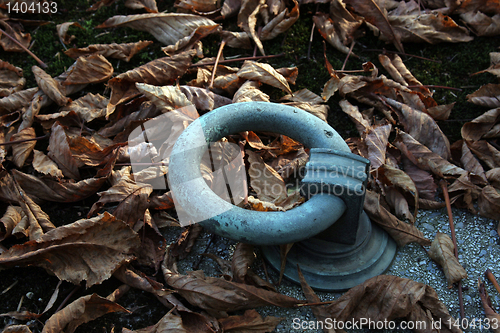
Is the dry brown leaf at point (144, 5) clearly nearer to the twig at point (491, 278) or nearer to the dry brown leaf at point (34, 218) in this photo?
the dry brown leaf at point (34, 218)

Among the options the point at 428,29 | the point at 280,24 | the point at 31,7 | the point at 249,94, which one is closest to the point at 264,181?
the point at 249,94

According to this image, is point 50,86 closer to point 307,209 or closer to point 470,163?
point 307,209

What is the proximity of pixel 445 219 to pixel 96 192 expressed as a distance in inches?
78.3

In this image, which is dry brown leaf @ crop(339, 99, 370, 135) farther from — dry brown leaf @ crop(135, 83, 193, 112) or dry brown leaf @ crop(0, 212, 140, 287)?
dry brown leaf @ crop(0, 212, 140, 287)

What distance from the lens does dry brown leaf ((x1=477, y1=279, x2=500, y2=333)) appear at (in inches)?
69.1

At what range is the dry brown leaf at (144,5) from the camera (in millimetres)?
3184

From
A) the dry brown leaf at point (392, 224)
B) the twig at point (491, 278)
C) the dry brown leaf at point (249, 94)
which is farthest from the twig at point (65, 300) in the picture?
the twig at point (491, 278)

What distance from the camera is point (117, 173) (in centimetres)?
228

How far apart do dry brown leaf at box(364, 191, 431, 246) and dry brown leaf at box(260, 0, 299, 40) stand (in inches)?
61.2

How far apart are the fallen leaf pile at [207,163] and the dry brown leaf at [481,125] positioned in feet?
0.04

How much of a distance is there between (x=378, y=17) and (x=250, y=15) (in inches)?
38.4

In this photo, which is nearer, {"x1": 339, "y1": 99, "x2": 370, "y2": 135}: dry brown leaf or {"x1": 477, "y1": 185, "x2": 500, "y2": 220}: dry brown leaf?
{"x1": 477, "y1": 185, "x2": 500, "y2": 220}: dry brown leaf

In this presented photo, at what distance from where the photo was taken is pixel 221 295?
70.0 inches

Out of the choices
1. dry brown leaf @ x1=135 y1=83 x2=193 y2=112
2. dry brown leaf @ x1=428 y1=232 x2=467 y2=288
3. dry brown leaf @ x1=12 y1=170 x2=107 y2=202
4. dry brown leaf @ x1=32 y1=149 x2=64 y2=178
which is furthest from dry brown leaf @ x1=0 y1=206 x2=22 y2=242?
dry brown leaf @ x1=428 y1=232 x2=467 y2=288
